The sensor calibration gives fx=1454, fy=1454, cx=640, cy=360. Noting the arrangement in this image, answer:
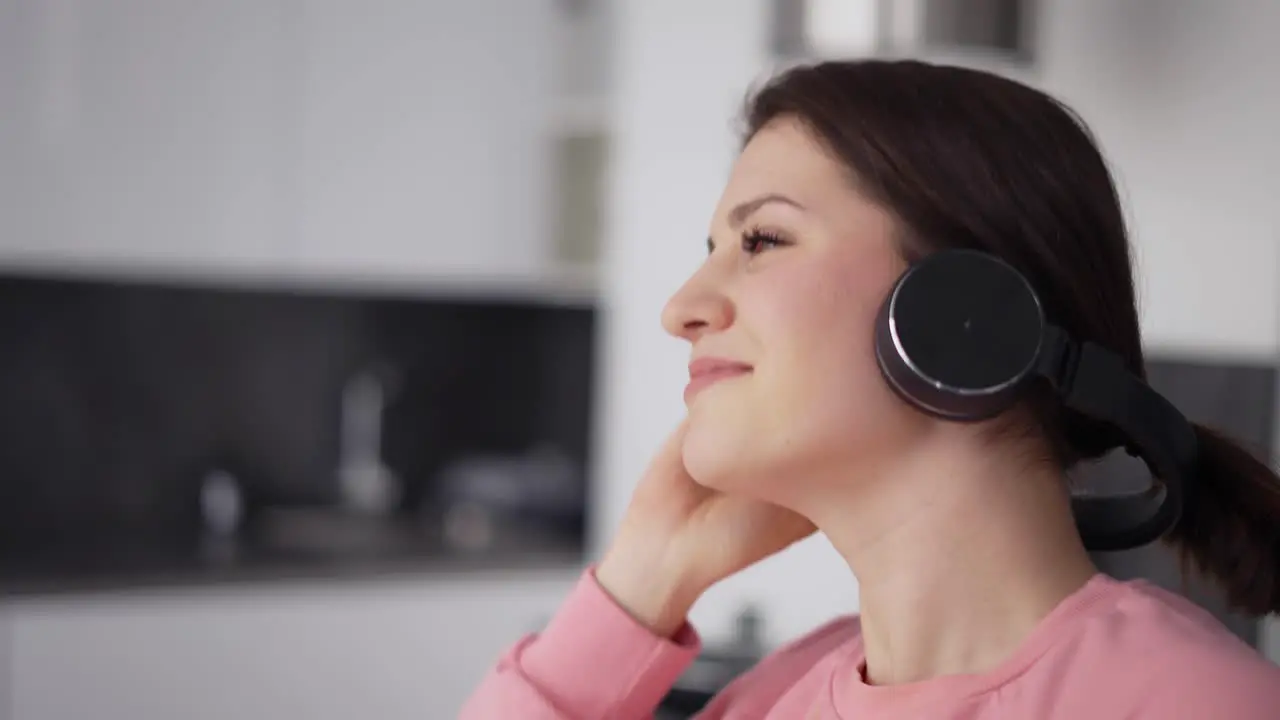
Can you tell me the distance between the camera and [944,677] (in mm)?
973

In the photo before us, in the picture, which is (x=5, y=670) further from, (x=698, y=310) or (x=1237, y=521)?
(x=1237, y=521)

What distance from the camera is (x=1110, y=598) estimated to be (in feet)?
3.10

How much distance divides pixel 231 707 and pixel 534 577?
28.9 inches

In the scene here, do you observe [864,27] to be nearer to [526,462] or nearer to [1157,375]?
[1157,375]

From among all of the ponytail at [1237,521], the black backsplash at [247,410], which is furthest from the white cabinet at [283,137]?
the ponytail at [1237,521]

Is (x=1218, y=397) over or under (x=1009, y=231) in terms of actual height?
under

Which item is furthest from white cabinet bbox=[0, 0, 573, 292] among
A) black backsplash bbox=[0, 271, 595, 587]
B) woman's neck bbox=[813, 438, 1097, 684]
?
woman's neck bbox=[813, 438, 1097, 684]

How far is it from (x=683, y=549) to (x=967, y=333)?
1.40 ft

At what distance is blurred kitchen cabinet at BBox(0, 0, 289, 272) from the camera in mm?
2939

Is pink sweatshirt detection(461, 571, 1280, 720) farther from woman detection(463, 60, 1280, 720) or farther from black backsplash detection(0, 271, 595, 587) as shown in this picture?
black backsplash detection(0, 271, 595, 587)

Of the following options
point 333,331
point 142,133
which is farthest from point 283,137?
point 333,331

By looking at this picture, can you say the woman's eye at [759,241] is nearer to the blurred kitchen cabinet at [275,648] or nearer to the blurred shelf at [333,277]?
the blurred kitchen cabinet at [275,648]

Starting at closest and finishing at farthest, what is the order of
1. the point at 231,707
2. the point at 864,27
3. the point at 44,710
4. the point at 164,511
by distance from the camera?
the point at 864,27, the point at 44,710, the point at 231,707, the point at 164,511

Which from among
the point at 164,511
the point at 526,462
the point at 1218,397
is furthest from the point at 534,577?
the point at 1218,397
